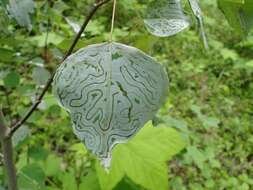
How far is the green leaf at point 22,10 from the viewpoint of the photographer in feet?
1.88

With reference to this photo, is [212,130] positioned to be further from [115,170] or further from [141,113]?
[141,113]

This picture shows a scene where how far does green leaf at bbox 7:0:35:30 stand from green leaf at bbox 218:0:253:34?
9.5 inches

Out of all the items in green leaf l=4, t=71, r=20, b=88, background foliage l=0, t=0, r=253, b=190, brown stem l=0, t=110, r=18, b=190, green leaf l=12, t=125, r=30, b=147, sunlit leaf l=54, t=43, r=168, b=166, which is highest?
sunlit leaf l=54, t=43, r=168, b=166

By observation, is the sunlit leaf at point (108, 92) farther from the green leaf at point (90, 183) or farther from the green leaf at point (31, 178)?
the green leaf at point (90, 183)

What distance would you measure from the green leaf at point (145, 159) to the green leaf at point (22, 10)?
1.69 feet

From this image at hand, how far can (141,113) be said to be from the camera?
392 mm

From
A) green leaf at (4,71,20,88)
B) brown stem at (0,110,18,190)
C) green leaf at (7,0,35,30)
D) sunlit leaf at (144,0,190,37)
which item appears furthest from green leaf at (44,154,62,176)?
sunlit leaf at (144,0,190,37)

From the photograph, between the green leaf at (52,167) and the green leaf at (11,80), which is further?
the green leaf at (52,167)

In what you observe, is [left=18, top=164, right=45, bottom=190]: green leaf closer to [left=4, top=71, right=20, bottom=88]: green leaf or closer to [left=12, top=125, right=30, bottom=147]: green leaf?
[left=12, top=125, right=30, bottom=147]: green leaf

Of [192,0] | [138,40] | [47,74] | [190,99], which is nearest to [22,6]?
[138,40]

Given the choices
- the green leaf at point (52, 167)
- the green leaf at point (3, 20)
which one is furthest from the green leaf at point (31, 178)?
the green leaf at point (3, 20)

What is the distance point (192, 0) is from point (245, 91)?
97.2 inches

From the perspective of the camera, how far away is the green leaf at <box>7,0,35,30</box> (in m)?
0.57

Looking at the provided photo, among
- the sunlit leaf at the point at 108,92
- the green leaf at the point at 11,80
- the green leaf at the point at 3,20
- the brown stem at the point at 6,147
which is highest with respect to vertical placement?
the sunlit leaf at the point at 108,92
